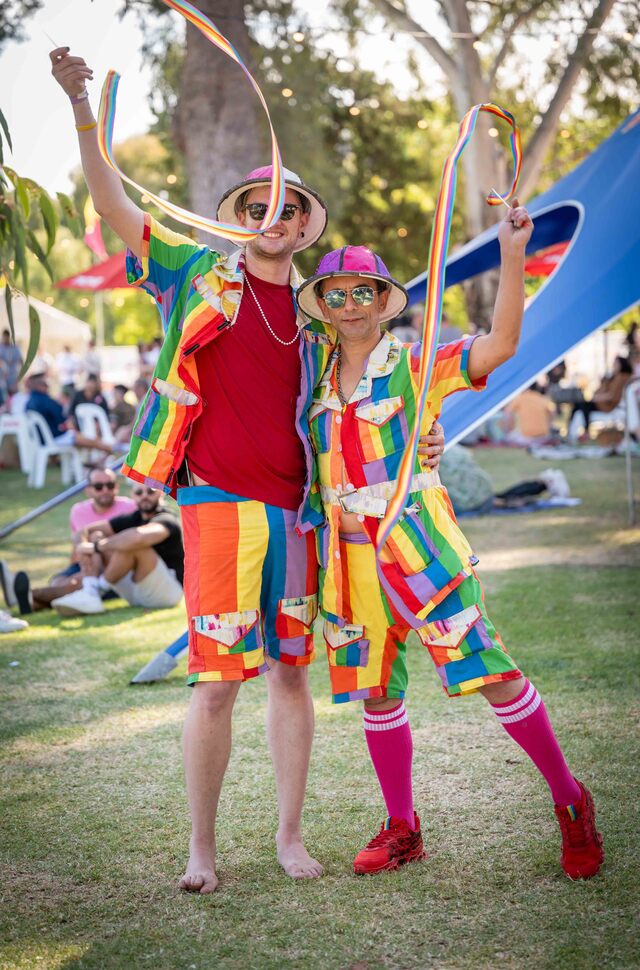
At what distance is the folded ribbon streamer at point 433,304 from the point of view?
2.71 metres

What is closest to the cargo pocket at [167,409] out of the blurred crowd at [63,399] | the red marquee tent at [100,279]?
the blurred crowd at [63,399]

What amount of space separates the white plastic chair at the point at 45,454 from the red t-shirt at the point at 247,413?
35.9 feet

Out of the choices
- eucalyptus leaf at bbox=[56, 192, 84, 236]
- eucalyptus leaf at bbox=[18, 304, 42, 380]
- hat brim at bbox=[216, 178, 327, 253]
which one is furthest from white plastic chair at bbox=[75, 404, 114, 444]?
hat brim at bbox=[216, 178, 327, 253]

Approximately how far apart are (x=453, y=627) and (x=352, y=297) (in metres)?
0.92

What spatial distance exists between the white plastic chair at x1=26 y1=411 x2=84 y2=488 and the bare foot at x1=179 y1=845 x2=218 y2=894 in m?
11.0

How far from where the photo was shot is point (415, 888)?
116 inches

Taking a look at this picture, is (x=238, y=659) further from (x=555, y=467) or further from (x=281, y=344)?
(x=555, y=467)

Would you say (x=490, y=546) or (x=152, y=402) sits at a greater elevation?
(x=152, y=402)

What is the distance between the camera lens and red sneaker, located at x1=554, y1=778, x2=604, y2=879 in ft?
9.62

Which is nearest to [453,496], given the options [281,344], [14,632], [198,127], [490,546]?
[490,546]

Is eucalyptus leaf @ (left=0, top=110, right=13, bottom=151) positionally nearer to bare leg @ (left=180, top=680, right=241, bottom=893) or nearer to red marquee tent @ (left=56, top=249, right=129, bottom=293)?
bare leg @ (left=180, top=680, right=241, bottom=893)

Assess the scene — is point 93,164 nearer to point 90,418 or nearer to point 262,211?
point 262,211

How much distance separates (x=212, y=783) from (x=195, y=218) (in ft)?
4.93

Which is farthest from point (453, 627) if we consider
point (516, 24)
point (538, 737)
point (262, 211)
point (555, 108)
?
point (516, 24)
